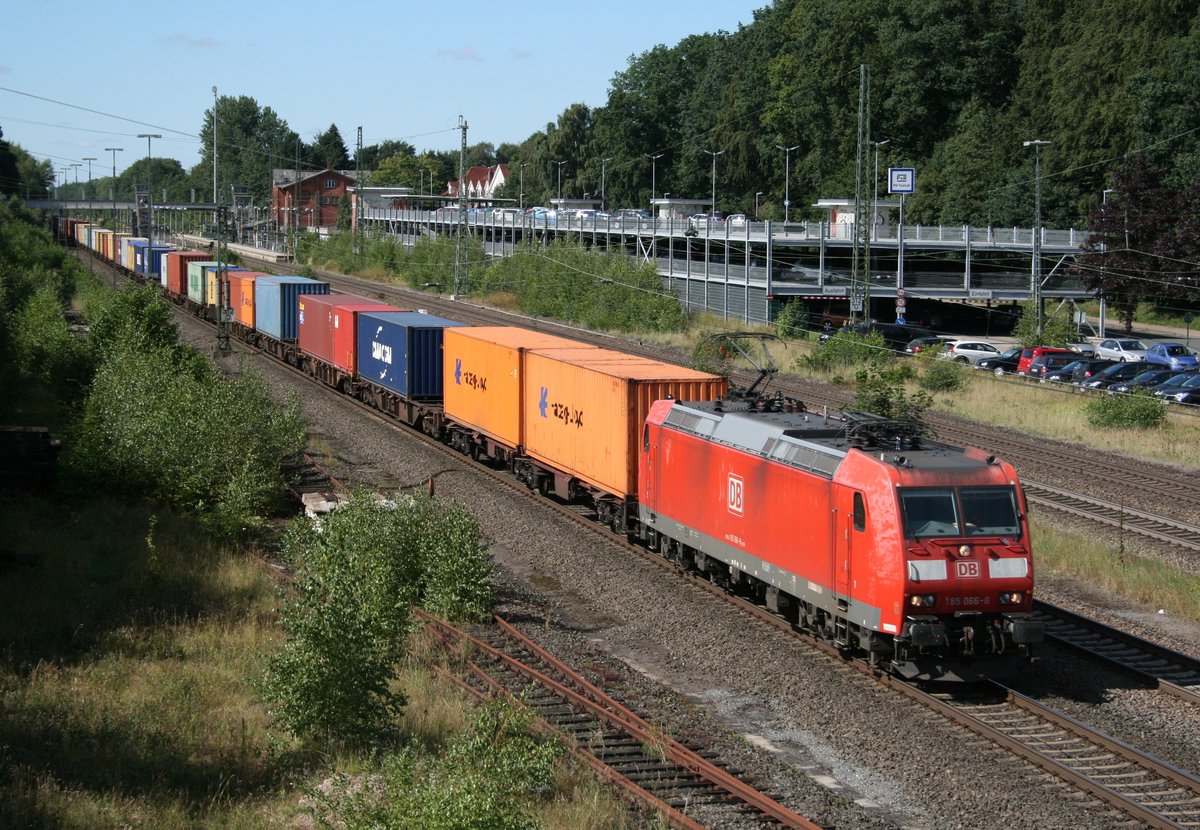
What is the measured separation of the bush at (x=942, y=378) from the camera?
4341cm

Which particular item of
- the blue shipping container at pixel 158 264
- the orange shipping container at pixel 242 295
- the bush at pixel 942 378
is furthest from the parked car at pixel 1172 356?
the blue shipping container at pixel 158 264

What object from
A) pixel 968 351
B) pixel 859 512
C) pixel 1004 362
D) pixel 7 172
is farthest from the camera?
pixel 7 172

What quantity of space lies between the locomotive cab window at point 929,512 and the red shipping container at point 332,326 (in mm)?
26556

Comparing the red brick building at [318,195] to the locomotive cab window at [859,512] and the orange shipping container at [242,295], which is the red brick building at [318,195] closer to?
the orange shipping container at [242,295]

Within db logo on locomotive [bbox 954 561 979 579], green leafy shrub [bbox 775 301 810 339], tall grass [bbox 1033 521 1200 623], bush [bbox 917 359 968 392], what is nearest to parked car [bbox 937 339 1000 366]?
green leafy shrub [bbox 775 301 810 339]

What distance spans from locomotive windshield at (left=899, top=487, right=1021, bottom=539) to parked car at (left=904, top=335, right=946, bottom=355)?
113ft

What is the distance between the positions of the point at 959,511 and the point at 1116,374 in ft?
107

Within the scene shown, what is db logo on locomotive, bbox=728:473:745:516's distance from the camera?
18.0 m

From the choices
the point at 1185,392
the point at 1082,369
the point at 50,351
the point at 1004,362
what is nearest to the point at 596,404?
the point at 50,351

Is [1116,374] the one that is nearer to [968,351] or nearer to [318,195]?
[968,351]

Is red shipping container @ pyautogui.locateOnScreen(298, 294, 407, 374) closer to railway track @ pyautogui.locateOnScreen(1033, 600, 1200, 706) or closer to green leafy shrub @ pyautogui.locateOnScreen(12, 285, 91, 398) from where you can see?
green leafy shrub @ pyautogui.locateOnScreen(12, 285, 91, 398)

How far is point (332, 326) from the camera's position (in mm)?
41688

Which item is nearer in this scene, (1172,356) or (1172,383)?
(1172,383)

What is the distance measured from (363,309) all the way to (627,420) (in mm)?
19599
